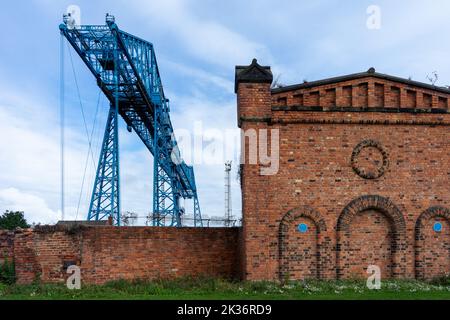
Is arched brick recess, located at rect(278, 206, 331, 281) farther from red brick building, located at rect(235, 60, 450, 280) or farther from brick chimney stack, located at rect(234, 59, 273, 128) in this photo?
brick chimney stack, located at rect(234, 59, 273, 128)

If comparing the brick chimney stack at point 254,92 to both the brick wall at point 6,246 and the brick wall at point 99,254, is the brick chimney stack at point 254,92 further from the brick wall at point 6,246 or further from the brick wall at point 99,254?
the brick wall at point 6,246

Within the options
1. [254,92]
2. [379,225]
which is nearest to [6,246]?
[254,92]

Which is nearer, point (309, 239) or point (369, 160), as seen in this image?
point (309, 239)

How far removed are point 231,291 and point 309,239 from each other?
2.82 meters

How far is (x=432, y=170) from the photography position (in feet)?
45.1

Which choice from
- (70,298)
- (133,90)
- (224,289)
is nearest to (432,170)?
(224,289)

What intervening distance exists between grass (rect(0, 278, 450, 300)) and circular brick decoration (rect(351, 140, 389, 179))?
297 cm

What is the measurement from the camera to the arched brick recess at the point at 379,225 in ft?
43.7

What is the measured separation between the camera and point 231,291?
11836 mm

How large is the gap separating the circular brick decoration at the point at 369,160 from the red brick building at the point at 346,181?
3 centimetres

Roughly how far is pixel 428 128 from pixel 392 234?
321 cm

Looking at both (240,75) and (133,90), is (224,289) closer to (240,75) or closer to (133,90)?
(240,75)

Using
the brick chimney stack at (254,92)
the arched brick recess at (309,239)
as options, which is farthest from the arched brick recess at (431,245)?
the brick chimney stack at (254,92)

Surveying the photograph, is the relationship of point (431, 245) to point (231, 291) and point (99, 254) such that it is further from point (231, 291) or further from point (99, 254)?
point (99, 254)
